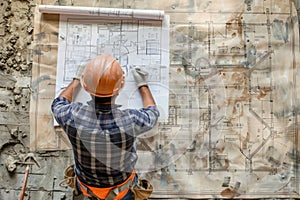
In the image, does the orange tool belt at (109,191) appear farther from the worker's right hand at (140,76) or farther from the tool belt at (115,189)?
the worker's right hand at (140,76)

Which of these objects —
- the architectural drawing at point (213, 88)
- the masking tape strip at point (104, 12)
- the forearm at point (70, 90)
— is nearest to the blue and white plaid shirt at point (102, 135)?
the forearm at point (70, 90)

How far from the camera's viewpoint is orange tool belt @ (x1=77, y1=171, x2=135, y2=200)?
91cm

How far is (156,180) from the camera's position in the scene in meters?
1.12

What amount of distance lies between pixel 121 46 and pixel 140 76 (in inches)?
4.5

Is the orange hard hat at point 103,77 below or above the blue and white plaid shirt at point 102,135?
above

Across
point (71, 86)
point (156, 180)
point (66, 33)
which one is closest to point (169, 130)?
point (156, 180)

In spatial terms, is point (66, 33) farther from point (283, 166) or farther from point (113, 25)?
point (283, 166)

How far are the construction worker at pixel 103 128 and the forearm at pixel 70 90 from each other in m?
0.11

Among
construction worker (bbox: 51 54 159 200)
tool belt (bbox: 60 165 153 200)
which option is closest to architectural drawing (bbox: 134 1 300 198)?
tool belt (bbox: 60 165 153 200)

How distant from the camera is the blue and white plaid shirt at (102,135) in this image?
2.64 feet

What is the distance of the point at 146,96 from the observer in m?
1.06

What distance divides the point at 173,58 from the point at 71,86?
12.1 inches

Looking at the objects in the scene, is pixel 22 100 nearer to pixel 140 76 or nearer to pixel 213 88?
pixel 140 76

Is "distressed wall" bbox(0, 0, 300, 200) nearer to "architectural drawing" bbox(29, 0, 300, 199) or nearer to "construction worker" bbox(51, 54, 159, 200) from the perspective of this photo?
"architectural drawing" bbox(29, 0, 300, 199)
